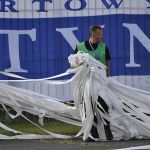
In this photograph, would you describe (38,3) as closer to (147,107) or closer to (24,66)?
(24,66)

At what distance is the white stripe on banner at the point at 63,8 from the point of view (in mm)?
13227

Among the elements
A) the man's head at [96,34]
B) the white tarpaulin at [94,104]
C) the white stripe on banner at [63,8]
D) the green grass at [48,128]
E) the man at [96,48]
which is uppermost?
the white stripe on banner at [63,8]

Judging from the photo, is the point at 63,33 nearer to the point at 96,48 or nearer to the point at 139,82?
the point at 139,82

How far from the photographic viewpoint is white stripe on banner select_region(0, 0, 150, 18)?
43.4 feet

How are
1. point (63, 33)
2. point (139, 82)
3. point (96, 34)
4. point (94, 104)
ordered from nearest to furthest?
point (94, 104) → point (96, 34) → point (63, 33) → point (139, 82)

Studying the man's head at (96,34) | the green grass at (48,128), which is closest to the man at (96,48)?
the man's head at (96,34)

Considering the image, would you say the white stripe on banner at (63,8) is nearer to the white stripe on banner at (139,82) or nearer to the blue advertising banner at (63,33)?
the blue advertising banner at (63,33)

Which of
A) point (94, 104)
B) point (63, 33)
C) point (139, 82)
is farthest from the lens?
point (139, 82)

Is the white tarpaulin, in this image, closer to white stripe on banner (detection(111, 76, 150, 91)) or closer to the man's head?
the man's head

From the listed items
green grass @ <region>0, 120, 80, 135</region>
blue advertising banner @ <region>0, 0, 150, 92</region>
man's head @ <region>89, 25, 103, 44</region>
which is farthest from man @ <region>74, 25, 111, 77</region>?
blue advertising banner @ <region>0, 0, 150, 92</region>

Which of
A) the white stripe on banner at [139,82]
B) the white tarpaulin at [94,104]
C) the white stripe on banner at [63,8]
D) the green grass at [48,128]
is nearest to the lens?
the white tarpaulin at [94,104]

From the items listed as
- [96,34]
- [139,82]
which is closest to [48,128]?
[139,82]

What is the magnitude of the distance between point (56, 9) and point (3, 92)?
3.05 meters

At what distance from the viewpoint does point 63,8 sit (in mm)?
13336
